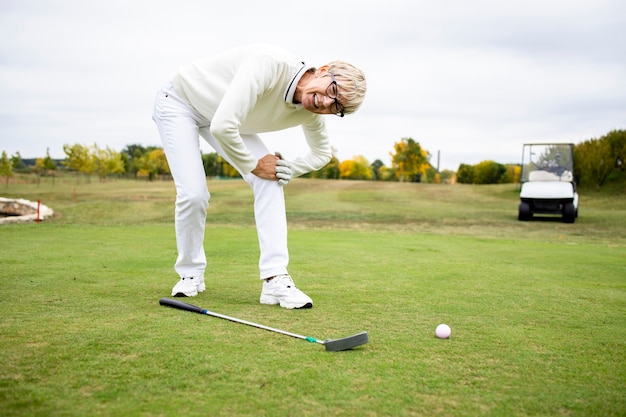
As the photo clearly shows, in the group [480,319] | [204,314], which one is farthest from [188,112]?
[480,319]

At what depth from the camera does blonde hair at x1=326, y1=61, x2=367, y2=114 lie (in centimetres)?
353

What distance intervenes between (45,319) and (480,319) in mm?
2848

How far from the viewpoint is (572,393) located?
7.38 ft

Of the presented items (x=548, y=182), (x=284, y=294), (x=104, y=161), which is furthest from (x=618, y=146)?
(x=104, y=161)

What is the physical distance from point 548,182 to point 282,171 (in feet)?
59.3

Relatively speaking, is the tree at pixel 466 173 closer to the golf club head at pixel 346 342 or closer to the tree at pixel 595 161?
the tree at pixel 595 161

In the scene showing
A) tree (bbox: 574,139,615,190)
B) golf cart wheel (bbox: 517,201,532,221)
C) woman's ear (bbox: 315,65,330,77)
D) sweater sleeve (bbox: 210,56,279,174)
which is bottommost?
golf cart wheel (bbox: 517,201,532,221)

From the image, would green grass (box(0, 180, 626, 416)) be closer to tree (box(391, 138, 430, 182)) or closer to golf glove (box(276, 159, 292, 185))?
golf glove (box(276, 159, 292, 185))

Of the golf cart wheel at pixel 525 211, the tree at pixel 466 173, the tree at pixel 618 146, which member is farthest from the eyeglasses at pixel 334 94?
the tree at pixel 466 173

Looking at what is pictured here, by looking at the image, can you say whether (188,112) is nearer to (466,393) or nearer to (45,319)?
(45,319)

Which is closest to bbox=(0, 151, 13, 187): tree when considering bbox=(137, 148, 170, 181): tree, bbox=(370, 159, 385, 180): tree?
bbox=(137, 148, 170, 181): tree

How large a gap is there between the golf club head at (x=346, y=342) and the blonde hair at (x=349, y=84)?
160 centimetres

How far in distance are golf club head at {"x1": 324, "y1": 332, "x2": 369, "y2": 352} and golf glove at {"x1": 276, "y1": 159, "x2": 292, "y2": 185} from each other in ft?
5.44

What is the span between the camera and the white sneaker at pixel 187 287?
13.7 feet
